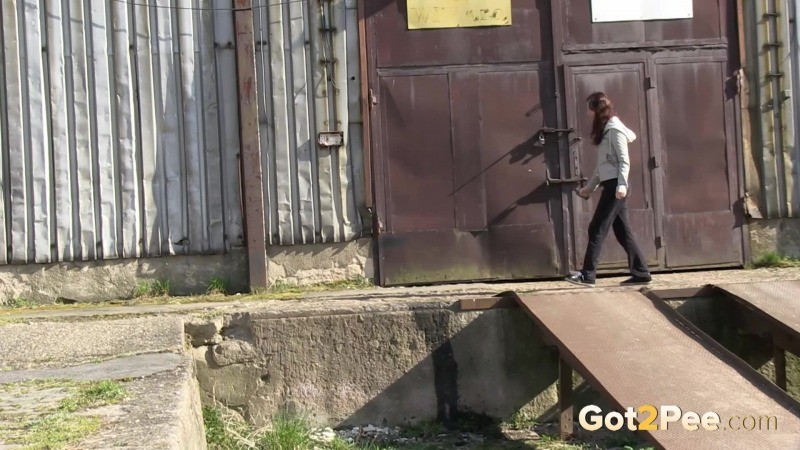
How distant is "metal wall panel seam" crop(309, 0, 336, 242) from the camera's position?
7.03 metres

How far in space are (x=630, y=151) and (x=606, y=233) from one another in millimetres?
1174

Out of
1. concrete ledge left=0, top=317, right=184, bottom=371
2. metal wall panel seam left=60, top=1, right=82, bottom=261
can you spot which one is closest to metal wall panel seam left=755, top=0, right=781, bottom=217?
concrete ledge left=0, top=317, right=184, bottom=371

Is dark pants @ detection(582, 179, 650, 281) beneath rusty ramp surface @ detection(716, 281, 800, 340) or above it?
above

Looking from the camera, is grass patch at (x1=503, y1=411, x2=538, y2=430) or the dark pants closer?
grass patch at (x1=503, y1=411, x2=538, y2=430)

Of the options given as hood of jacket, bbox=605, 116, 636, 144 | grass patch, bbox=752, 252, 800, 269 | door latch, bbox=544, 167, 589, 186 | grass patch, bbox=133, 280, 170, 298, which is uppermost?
hood of jacket, bbox=605, 116, 636, 144

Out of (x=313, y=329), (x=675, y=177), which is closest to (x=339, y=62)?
(x=313, y=329)

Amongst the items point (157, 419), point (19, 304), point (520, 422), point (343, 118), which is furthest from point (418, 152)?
point (157, 419)

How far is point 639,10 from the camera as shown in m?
7.24

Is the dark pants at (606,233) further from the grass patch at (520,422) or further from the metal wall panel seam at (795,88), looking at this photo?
the metal wall panel seam at (795,88)

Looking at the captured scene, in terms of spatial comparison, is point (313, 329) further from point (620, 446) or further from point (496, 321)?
point (620, 446)

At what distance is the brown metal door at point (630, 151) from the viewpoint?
23.7 ft

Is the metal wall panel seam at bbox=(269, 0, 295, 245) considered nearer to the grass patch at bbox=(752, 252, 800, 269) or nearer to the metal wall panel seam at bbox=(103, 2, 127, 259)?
the metal wall panel seam at bbox=(103, 2, 127, 259)

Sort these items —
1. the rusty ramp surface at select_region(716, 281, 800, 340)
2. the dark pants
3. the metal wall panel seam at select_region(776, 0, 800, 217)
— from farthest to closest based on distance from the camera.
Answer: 1. the metal wall panel seam at select_region(776, 0, 800, 217)
2. the dark pants
3. the rusty ramp surface at select_region(716, 281, 800, 340)

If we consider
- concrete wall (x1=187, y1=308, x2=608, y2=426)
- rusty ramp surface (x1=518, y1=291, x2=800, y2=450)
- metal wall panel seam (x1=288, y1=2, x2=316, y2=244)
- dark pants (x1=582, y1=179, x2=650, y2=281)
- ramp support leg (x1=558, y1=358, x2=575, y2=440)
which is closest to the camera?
rusty ramp surface (x1=518, y1=291, x2=800, y2=450)
